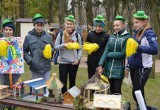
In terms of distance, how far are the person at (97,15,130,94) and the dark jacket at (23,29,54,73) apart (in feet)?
3.44

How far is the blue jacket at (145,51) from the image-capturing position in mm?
3773

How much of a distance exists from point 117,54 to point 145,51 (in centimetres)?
61

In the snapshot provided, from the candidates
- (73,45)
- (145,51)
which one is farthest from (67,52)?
(145,51)

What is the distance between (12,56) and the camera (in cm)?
463

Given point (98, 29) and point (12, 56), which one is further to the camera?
point (98, 29)

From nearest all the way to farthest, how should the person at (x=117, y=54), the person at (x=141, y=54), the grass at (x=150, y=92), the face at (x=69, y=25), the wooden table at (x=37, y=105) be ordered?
the wooden table at (x=37, y=105), the person at (x=141, y=54), the person at (x=117, y=54), the face at (x=69, y=25), the grass at (x=150, y=92)

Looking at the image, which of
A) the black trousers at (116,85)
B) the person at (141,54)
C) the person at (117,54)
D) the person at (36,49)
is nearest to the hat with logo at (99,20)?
the person at (117,54)

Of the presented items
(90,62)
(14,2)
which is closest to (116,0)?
(14,2)

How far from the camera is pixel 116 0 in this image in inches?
751

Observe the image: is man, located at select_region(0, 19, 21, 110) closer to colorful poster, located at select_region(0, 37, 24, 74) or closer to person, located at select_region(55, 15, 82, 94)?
colorful poster, located at select_region(0, 37, 24, 74)

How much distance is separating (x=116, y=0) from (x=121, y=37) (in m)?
15.3

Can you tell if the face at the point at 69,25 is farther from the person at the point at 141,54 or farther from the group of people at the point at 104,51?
the person at the point at 141,54

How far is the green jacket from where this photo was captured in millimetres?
4289

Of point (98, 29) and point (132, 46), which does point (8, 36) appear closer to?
point (98, 29)
